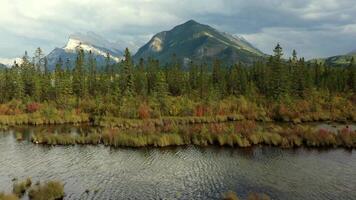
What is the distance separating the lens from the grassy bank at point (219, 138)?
62281 millimetres

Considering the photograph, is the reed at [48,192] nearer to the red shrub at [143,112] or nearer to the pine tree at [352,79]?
the red shrub at [143,112]

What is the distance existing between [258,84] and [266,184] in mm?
105800

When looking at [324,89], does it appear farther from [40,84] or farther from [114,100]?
[40,84]

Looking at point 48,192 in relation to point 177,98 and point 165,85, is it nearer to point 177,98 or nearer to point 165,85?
point 177,98

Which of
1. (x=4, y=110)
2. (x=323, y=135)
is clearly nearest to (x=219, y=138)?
(x=323, y=135)

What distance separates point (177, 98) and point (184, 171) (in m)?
69.4

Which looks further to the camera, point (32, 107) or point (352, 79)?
point (352, 79)

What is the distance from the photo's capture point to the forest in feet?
324

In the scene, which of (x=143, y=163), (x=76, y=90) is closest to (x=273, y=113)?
(x=143, y=163)

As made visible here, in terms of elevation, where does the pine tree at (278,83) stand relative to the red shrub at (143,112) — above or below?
above

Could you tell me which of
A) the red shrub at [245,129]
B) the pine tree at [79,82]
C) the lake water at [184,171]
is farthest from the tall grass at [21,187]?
the pine tree at [79,82]

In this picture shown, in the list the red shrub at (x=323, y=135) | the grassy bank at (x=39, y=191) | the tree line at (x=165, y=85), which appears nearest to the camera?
the grassy bank at (x=39, y=191)

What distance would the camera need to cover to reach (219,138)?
209ft

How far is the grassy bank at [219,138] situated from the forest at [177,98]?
26405 millimetres
